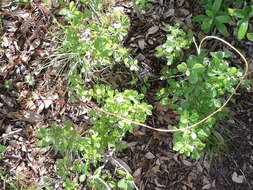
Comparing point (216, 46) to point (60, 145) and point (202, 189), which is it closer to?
point (202, 189)

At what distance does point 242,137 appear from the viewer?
89.3 inches

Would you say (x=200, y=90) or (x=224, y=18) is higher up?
(x=224, y=18)

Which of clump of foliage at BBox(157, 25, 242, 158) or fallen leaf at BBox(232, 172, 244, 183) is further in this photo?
fallen leaf at BBox(232, 172, 244, 183)

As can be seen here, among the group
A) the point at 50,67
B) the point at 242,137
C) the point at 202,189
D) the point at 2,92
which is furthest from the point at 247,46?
the point at 2,92

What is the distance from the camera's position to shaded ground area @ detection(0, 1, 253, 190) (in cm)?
227

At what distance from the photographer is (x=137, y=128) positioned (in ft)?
7.46

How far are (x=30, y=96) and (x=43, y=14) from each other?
628 millimetres

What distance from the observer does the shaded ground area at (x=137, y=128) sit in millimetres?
2271

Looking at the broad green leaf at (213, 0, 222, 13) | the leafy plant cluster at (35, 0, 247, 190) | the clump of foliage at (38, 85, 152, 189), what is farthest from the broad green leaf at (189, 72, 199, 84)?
A: the broad green leaf at (213, 0, 222, 13)

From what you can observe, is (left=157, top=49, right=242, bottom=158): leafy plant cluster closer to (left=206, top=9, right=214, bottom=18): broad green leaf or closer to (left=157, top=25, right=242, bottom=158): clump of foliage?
(left=157, top=25, right=242, bottom=158): clump of foliage

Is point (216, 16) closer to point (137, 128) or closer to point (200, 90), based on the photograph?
point (200, 90)

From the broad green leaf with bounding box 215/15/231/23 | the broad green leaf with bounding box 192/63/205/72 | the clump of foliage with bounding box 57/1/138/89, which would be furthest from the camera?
the broad green leaf with bounding box 215/15/231/23

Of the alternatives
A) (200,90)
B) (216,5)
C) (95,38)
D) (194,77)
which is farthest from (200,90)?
(95,38)

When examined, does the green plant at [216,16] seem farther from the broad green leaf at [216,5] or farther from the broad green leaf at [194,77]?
the broad green leaf at [194,77]
